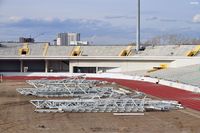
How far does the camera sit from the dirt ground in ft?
58.0

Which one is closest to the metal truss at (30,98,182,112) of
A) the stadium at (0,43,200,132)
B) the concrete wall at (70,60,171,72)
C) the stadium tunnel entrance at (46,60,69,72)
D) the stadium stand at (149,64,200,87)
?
the stadium stand at (149,64,200,87)

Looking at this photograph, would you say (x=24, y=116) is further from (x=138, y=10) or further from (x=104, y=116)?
(x=138, y=10)

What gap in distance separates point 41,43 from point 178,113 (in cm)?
5904

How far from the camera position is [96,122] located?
19844 millimetres

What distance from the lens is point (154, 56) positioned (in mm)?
66688

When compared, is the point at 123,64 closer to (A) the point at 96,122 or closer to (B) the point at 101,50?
(B) the point at 101,50

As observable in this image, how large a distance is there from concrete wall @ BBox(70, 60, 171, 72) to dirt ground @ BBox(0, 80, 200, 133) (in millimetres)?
41669

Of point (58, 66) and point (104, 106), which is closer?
point (104, 106)

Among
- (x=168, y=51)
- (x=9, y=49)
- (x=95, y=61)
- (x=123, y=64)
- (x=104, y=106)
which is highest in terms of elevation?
(x=9, y=49)

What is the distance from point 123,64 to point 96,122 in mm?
47909

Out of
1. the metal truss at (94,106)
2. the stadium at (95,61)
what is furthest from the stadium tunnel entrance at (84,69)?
the metal truss at (94,106)

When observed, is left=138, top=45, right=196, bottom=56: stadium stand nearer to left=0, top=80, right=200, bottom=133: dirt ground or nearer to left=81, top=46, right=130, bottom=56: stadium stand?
left=81, top=46, right=130, bottom=56: stadium stand

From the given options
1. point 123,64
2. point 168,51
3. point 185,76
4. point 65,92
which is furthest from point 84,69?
point 65,92

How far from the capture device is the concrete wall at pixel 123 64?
66000 millimetres
